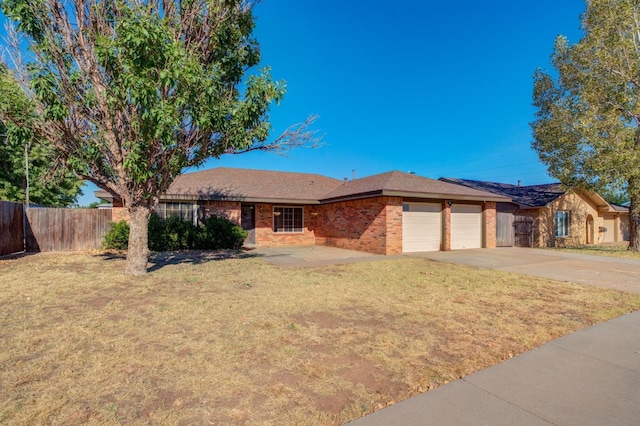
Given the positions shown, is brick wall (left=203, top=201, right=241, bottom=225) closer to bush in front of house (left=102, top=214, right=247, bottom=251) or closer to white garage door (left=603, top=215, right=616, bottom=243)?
bush in front of house (left=102, top=214, right=247, bottom=251)

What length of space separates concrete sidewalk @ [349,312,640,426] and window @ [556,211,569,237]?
61.6ft

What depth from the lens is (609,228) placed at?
2439cm

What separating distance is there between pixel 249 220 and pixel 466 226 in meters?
10.5

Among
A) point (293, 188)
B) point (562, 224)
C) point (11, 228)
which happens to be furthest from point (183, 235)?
point (562, 224)

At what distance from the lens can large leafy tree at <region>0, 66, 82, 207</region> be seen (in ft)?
23.7

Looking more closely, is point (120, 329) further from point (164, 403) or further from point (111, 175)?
point (111, 175)

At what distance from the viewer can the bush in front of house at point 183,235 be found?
13.3 metres

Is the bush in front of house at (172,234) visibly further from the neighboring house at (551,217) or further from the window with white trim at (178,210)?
the neighboring house at (551,217)

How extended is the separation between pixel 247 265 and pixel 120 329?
5.71 metres

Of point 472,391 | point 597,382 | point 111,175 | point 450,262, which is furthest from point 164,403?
point 450,262

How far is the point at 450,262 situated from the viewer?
1106 centimetres

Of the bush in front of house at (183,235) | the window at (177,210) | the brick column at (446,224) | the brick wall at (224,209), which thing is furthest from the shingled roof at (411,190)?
the window at (177,210)

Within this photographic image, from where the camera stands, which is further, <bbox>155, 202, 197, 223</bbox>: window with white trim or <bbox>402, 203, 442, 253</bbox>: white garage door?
<bbox>155, 202, 197, 223</bbox>: window with white trim

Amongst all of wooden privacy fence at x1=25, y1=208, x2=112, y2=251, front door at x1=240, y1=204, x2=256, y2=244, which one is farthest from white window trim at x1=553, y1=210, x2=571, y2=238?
wooden privacy fence at x1=25, y1=208, x2=112, y2=251
